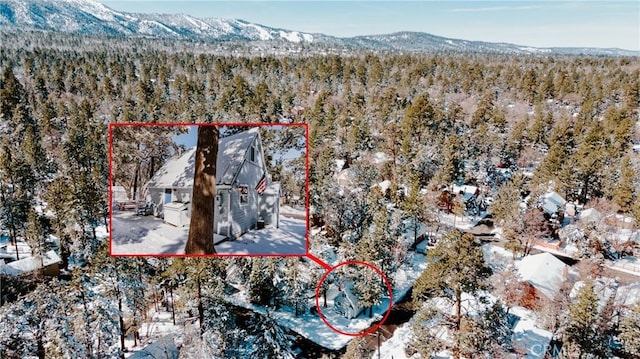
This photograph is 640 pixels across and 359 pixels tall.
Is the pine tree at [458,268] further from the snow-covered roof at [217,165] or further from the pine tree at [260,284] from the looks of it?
the pine tree at [260,284]

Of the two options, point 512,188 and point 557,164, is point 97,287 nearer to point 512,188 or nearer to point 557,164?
point 512,188

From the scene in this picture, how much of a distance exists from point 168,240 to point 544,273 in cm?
1973

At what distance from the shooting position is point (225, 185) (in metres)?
6.11

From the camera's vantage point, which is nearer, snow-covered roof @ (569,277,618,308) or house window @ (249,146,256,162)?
house window @ (249,146,256,162)

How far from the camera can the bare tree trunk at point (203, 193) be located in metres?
5.93

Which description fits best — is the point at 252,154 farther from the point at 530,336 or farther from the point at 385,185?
the point at 385,185

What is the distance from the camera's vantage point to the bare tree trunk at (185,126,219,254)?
5934mm

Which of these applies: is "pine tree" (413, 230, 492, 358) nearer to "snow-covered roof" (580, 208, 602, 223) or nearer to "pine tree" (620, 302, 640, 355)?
"pine tree" (620, 302, 640, 355)

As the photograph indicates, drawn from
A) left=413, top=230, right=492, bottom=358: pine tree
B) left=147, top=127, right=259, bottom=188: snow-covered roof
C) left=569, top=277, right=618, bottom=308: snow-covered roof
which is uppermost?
left=147, top=127, right=259, bottom=188: snow-covered roof

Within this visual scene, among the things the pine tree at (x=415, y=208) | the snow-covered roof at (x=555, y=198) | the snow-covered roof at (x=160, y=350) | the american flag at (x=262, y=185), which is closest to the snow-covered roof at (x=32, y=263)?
the snow-covered roof at (x=160, y=350)

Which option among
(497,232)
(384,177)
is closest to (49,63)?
(384,177)

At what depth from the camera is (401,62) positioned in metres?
71.0

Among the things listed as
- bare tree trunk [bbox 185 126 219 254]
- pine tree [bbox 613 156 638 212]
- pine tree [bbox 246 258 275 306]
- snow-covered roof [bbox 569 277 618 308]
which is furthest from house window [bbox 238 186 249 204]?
pine tree [bbox 613 156 638 212]

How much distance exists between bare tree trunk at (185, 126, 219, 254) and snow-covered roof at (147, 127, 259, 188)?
5.0 inches
